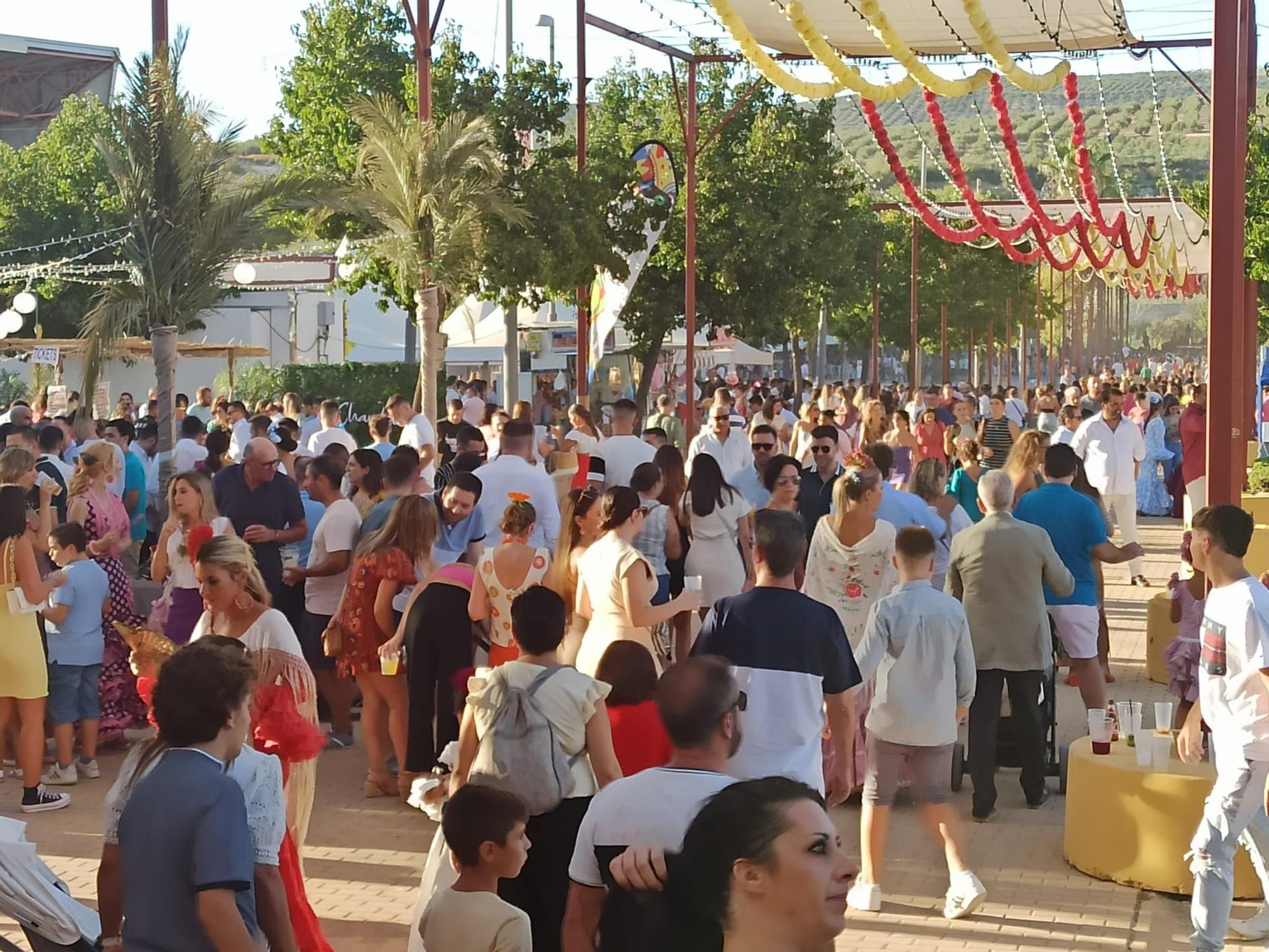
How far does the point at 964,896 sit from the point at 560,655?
2222 mm

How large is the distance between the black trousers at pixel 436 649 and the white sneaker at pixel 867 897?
239 cm

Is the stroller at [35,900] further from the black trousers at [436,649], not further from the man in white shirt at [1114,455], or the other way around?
the man in white shirt at [1114,455]

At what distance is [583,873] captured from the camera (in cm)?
437

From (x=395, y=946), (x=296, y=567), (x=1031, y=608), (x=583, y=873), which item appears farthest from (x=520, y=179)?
(x=583, y=873)

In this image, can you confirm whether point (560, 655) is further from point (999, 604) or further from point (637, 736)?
point (637, 736)

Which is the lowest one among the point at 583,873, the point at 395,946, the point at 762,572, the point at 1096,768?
the point at 395,946

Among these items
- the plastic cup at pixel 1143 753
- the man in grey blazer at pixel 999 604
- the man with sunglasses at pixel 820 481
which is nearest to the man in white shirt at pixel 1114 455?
the man with sunglasses at pixel 820 481

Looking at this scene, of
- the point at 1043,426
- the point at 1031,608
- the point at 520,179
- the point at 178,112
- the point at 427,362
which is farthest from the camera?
the point at 520,179

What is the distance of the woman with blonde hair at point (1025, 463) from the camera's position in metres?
11.0

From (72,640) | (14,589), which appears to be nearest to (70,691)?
(72,640)

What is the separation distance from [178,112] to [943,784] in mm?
10028

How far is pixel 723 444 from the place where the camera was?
47.1 ft

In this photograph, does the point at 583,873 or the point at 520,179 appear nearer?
the point at 583,873

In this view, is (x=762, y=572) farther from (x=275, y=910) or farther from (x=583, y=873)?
(x=275, y=910)
